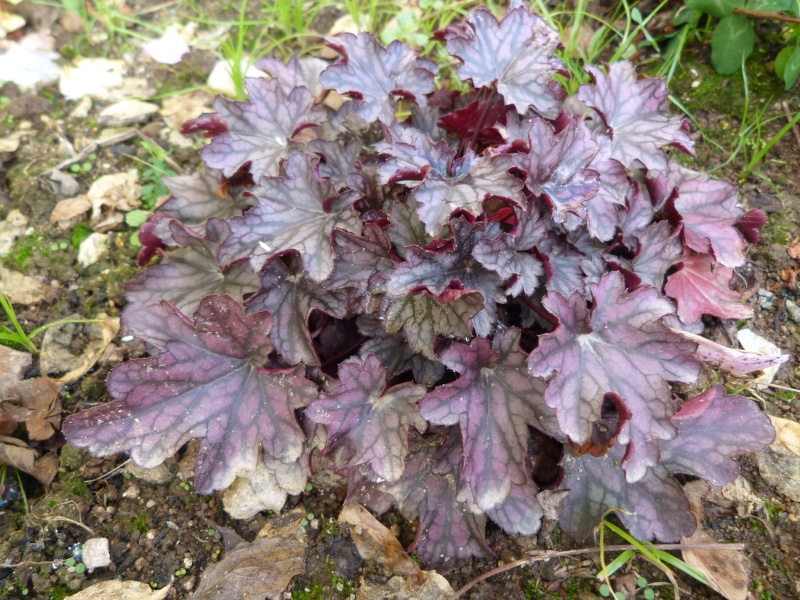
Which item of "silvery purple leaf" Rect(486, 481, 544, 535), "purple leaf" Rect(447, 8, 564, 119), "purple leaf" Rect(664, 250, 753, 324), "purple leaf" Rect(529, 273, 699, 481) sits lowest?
"silvery purple leaf" Rect(486, 481, 544, 535)

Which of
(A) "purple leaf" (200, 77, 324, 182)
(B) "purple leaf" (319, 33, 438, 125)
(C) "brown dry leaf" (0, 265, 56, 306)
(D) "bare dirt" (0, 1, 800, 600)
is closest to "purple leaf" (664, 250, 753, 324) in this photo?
(D) "bare dirt" (0, 1, 800, 600)

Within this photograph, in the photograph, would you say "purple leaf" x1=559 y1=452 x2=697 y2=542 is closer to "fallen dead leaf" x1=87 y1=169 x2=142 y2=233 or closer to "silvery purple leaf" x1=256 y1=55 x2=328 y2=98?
"silvery purple leaf" x1=256 y1=55 x2=328 y2=98

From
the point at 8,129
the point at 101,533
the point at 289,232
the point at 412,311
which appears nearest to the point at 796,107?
the point at 412,311

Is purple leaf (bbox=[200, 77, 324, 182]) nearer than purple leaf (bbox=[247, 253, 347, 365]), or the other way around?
purple leaf (bbox=[247, 253, 347, 365])

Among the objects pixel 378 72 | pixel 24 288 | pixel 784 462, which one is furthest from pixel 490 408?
pixel 24 288

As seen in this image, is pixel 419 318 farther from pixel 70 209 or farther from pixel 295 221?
pixel 70 209

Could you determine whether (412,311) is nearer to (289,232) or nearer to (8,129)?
(289,232)

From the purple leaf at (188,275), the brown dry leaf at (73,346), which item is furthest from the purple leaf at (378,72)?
the brown dry leaf at (73,346)

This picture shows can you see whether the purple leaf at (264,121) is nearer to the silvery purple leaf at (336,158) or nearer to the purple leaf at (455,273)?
the silvery purple leaf at (336,158)
